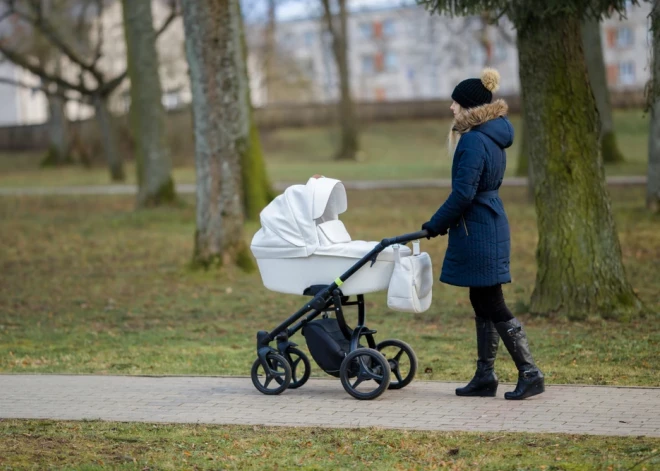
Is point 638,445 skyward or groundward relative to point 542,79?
groundward

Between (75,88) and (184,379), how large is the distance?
2192cm

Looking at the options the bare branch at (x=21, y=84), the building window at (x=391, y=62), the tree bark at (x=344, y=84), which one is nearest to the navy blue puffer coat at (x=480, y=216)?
the bare branch at (x=21, y=84)

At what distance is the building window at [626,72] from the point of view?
8150cm

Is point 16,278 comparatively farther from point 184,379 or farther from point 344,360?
point 344,360

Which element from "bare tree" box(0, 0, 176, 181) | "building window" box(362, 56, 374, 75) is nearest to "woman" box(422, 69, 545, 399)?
"bare tree" box(0, 0, 176, 181)

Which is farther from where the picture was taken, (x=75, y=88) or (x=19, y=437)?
(x=75, y=88)

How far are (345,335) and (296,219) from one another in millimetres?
884

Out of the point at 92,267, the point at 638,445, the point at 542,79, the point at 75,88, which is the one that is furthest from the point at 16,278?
the point at 75,88

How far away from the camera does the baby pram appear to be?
22.6 feet

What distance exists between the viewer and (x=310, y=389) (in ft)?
24.4

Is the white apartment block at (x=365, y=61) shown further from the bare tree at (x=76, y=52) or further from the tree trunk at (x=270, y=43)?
the bare tree at (x=76, y=52)

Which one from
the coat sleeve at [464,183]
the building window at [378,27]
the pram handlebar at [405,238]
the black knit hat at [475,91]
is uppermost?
the building window at [378,27]

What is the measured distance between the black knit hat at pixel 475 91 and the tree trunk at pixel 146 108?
15.7m

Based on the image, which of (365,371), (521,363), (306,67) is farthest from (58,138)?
(521,363)
